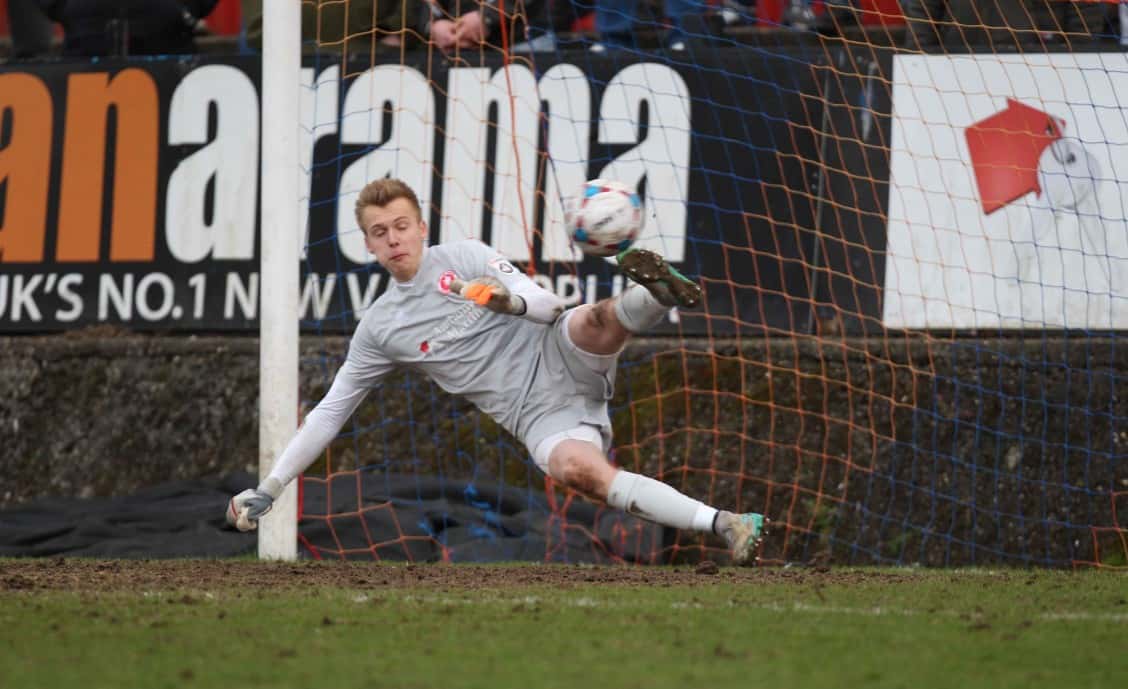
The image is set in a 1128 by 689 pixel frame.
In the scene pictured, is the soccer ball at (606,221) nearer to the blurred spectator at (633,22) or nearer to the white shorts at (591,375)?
the white shorts at (591,375)

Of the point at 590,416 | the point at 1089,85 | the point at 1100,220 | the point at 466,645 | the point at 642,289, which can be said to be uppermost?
the point at 1089,85

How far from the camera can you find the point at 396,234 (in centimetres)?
645

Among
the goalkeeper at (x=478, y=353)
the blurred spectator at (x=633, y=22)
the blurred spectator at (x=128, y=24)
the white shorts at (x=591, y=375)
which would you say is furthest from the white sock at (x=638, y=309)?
the blurred spectator at (x=128, y=24)

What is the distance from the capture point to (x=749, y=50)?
29.9 feet

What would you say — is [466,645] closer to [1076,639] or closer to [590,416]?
[1076,639]

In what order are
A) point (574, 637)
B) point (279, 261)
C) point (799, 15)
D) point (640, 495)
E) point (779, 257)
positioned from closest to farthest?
point (574, 637), point (640, 495), point (279, 261), point (779, 257), point (799, 15)

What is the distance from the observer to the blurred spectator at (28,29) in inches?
403

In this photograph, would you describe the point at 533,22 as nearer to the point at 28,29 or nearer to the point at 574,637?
the point at 28,29

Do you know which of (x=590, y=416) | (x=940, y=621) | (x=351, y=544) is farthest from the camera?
(x=351, y=544)

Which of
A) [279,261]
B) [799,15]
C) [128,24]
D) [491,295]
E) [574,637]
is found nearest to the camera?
[574,637]

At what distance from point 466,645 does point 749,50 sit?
5515 mm

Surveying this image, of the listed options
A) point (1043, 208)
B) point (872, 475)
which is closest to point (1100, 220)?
point (1043, 208)

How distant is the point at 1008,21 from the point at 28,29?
19.5ft

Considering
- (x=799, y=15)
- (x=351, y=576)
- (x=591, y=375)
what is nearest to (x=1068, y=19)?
(x=799, y=15)
